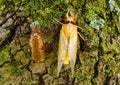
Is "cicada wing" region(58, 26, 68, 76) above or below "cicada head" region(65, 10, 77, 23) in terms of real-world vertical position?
below

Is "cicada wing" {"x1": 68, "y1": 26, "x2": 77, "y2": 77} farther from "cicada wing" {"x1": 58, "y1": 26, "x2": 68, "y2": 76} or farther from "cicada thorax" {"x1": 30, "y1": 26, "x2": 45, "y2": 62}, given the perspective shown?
"cicada thorax" {"x1": 30, "y1": 26, "x2": 45, "y2": 62}

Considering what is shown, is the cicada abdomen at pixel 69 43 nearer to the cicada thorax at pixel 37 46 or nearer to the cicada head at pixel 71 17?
the cicada head at pixel 71 17

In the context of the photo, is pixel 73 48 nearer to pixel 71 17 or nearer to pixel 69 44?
pixel 69 44

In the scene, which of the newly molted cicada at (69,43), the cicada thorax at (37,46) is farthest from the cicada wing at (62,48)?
the cicada thorax at (37,46)

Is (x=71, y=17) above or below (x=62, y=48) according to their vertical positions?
above

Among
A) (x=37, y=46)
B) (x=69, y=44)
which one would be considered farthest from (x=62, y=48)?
(x=37, y=46)

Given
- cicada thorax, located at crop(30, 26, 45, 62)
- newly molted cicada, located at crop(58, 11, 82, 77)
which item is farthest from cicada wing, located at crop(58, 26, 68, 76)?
cicada thorax, located at crop(30, 26, 45, 62)

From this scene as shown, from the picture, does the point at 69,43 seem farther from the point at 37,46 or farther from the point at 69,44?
the point at 37,46
